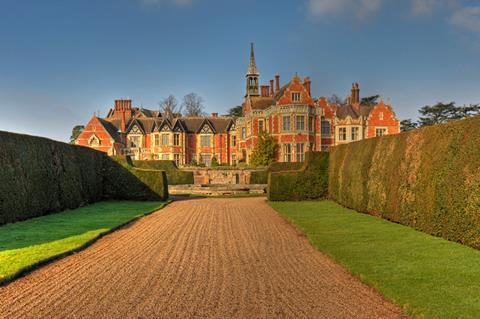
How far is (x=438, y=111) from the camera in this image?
186 ft

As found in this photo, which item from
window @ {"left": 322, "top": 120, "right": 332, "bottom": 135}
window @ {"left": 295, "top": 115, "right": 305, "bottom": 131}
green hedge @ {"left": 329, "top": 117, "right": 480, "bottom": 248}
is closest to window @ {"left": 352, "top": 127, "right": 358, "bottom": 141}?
window @ {"left": 322, "top": 120, "right": 332, "bottom": 135}

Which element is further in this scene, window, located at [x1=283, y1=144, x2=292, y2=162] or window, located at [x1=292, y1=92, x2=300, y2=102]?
window, located at [x1=292, y1=92, x2=300, y2=102]

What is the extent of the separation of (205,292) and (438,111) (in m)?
59.1

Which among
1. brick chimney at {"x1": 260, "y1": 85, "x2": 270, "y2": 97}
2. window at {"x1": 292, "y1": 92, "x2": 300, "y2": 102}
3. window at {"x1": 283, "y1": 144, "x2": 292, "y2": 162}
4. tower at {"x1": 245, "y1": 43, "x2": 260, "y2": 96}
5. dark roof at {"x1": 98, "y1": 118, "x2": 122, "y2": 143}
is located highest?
tower at {"x1": 245, "y1": 43, "x2": 260, "y2": 96}

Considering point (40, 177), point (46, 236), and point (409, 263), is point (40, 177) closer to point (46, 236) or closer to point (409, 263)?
point (46, 236)

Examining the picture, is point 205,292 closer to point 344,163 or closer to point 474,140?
point 474,140

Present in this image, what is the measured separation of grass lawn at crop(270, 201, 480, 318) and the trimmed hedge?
11965mm

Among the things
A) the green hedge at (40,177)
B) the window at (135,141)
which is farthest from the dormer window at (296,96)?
the window at (135,141)

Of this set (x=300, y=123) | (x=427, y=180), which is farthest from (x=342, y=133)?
(x=427, y=180)

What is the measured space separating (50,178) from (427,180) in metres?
13.7

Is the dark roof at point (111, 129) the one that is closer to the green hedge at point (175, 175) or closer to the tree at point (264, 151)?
the green hedge at point (175, 175)

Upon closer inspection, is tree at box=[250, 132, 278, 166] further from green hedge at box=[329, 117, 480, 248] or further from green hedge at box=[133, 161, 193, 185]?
green hedge at box=[329, 117, 480, 248]

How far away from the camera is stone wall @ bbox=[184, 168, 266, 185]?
3744 cm

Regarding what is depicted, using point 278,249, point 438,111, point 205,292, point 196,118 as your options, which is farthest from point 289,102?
point 205,292
